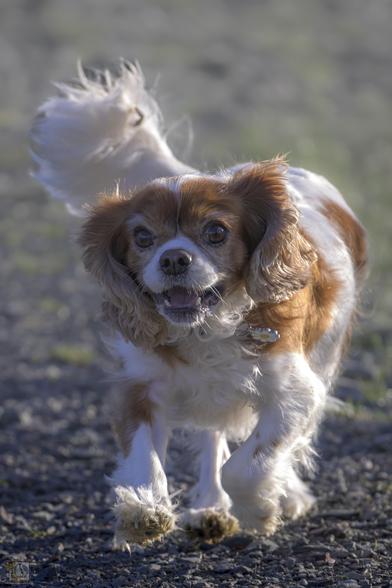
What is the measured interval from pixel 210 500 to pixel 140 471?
950 mm

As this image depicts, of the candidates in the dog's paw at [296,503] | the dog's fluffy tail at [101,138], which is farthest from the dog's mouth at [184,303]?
the dog's fluffy tail at [101,138]

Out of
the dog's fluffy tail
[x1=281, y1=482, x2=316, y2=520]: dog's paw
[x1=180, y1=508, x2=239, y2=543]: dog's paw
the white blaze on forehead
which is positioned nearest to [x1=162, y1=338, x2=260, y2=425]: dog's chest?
the white blaze on forehead

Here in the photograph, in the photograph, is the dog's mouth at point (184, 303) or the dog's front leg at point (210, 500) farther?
the dog's front leg at point (210, 500)

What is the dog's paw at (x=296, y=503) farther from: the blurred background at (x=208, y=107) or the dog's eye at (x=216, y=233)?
the blurred background at (x=208, y=107)

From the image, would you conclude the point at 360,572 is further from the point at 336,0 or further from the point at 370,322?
the point at 336,0

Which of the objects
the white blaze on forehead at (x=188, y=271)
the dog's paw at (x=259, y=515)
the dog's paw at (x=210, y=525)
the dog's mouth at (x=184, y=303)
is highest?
the white blaze on forehead at (x=188, y=271)

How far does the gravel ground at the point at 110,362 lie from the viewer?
5.21 metres

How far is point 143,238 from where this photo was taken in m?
5.01

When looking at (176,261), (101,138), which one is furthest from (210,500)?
(101,138)

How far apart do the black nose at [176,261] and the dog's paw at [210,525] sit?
1191mm

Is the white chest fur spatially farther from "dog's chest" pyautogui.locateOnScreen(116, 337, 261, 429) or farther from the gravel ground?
the gravel ground

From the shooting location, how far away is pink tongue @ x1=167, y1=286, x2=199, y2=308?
4914 mm

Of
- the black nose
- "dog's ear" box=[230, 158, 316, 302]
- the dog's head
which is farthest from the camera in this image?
"dog's ear" box=[230, 158, 316, 302]

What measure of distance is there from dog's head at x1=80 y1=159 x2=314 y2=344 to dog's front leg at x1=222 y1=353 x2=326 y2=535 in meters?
0.29
